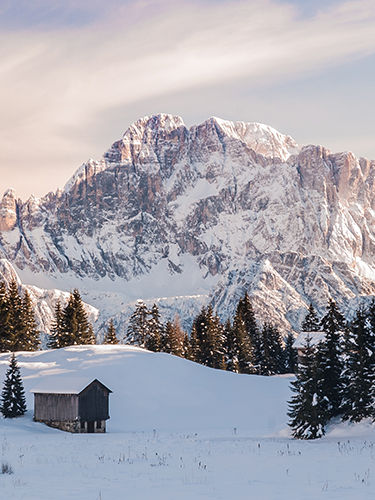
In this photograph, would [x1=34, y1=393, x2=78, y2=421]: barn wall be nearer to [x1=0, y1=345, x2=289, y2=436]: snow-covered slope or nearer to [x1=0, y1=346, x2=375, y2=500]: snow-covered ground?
[x1=0, y1=346, x2=375, y2=500]: snow-covered ground

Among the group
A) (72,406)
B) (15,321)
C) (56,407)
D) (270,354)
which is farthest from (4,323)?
(270,354)

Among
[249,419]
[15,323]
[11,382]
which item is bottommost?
[249,419]

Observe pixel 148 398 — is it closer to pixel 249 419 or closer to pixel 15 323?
pixel 249 419

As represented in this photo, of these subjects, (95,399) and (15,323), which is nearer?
(95,399)

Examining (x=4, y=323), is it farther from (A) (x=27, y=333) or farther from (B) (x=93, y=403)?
(B) (x=93, y=403)

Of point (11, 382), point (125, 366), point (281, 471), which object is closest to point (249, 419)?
point (125, 366)

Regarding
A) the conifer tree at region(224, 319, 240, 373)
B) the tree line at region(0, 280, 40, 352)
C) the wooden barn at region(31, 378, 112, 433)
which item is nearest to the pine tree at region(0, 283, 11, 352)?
the tree line at region(0, 280, 40, 352)

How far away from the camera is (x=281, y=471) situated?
22.9 m

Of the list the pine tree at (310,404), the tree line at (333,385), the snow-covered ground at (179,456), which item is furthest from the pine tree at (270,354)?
the pine tree at (310,404)

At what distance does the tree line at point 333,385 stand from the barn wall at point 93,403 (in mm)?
17365

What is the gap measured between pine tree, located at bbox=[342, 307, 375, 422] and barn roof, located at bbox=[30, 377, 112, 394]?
2090 cm

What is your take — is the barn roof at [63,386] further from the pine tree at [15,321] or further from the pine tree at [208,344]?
the pine tree at [208,344]

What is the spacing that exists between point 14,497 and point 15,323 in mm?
81980

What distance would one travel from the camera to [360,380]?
4278cm
